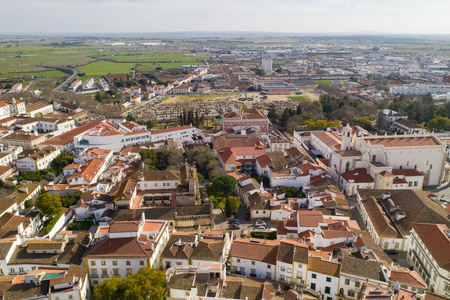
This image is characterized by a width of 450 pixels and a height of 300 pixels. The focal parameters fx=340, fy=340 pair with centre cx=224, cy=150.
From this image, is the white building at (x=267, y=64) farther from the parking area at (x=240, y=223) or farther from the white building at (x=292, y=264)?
the white building at (x=292, y=264)

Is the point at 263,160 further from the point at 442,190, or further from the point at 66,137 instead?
the point at 66,137

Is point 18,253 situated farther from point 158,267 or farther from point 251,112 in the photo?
point 251,112

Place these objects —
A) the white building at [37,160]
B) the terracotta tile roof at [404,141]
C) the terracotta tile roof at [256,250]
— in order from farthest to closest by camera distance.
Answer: the white building at [37,160], the terracotta tile roof at [404,141], the terracotta tile roof at [256,250]

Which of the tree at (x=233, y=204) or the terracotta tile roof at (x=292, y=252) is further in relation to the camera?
the tree at (x=233, y=204)

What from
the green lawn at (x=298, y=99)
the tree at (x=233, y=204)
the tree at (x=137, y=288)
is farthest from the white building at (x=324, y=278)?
the green lawn at (x=298, y=99)

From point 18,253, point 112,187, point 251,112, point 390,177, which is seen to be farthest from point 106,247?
point 251,112

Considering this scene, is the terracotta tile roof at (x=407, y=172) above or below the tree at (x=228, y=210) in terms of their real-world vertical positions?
above
